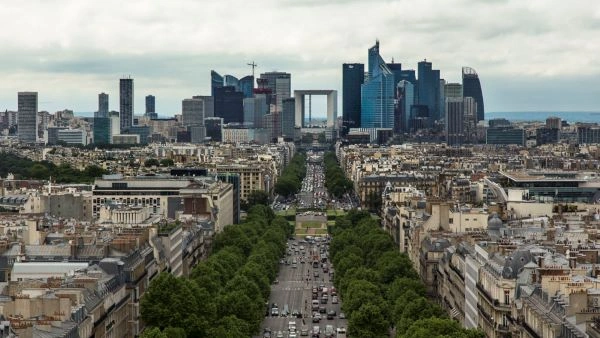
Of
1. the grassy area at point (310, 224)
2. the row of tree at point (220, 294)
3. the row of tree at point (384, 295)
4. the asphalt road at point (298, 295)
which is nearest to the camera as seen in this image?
the row of tree at point (384, 295)

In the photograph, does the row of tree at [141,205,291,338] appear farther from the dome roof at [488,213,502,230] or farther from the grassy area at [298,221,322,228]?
the grassy area at [298,221,322,228]

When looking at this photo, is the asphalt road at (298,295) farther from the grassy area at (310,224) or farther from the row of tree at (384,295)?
the grassy area at (310,224)

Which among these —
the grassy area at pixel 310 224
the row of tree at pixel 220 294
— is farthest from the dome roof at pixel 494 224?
the grassy area at pixel 310 224

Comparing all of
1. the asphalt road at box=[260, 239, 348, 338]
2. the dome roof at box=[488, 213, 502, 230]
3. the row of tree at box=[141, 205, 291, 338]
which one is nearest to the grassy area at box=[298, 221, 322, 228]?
the asphalt road at box=[260, 239, 348, 338]

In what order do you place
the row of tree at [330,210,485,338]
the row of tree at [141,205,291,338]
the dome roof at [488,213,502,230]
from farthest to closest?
the dome roof at [488,213,502,230] → the row of tree at [141,205,291,338] → the row of tree at [330,210,485,338]

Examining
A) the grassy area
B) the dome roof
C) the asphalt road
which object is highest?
the dome roof
